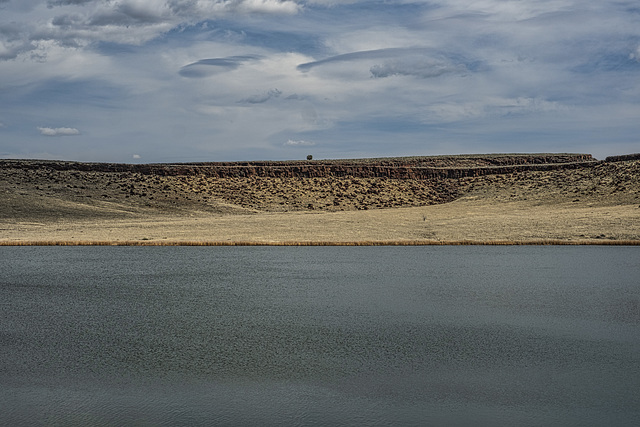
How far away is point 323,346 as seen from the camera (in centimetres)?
1159

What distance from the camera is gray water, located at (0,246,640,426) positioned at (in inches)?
335

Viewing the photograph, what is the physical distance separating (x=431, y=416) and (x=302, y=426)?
1.61 meters

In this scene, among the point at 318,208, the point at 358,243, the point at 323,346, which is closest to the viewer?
the point at 323,346

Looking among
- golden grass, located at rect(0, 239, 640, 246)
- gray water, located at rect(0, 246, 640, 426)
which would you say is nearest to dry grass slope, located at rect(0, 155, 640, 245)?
golden grass, located at rect(0, 239, 640, 246)

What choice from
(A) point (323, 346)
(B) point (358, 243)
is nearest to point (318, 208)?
(B) point (358, 243)

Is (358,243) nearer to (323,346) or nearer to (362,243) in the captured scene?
(362,243)

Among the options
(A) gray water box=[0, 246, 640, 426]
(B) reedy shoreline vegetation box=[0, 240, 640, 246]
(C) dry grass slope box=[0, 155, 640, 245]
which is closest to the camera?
(A) gray water box=[0, 246, 640, 426]

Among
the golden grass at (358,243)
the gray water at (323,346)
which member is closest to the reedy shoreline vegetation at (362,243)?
the golden grass at (358,243)

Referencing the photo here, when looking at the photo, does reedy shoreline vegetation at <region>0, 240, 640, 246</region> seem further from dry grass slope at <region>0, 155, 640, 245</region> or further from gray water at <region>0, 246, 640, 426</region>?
gray water at <region>0, 246, 640, 426</region>

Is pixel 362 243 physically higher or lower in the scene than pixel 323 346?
lower

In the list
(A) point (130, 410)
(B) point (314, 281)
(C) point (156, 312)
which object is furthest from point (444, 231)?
(A) point (130, 410)

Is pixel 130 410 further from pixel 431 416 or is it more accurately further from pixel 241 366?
pixel 431 416

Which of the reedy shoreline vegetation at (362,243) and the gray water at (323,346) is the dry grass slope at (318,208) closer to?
the reedy shoreline vegetation at (362,243)

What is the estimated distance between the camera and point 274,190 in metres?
65.4
